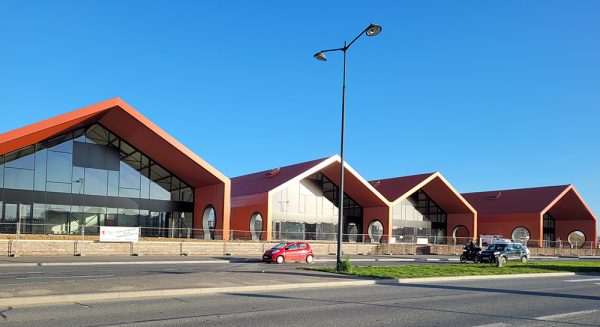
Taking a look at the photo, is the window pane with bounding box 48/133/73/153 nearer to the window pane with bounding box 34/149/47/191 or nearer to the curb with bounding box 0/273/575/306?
the window pane with bounding box 34/149/47/191

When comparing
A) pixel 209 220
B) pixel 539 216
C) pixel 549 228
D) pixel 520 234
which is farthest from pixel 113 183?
pixel 549 228

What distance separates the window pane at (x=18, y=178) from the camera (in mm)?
35562

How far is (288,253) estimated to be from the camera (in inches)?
1199

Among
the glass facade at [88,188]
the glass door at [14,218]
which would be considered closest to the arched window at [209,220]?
the glass facade at [88,188]

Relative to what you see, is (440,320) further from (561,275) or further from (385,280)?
→ (561,275)

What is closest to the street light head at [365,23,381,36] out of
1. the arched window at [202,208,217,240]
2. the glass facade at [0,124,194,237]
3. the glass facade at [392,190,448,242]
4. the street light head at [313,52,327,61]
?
the street light head at [313,52,327,61]

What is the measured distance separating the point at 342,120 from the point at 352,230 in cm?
3240

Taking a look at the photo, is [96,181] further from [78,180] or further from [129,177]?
[129,177]

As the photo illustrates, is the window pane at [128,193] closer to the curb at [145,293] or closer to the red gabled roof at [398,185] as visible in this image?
the red gabled roof at [398,185]

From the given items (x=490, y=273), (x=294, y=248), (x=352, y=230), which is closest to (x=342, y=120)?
(x=490, y=273)

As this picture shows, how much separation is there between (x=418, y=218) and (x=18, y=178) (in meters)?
37.2

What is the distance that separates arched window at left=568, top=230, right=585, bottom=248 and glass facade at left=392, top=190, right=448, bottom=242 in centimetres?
1769

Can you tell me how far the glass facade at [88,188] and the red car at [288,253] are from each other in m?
11.2

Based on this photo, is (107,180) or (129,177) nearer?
(107,180)
